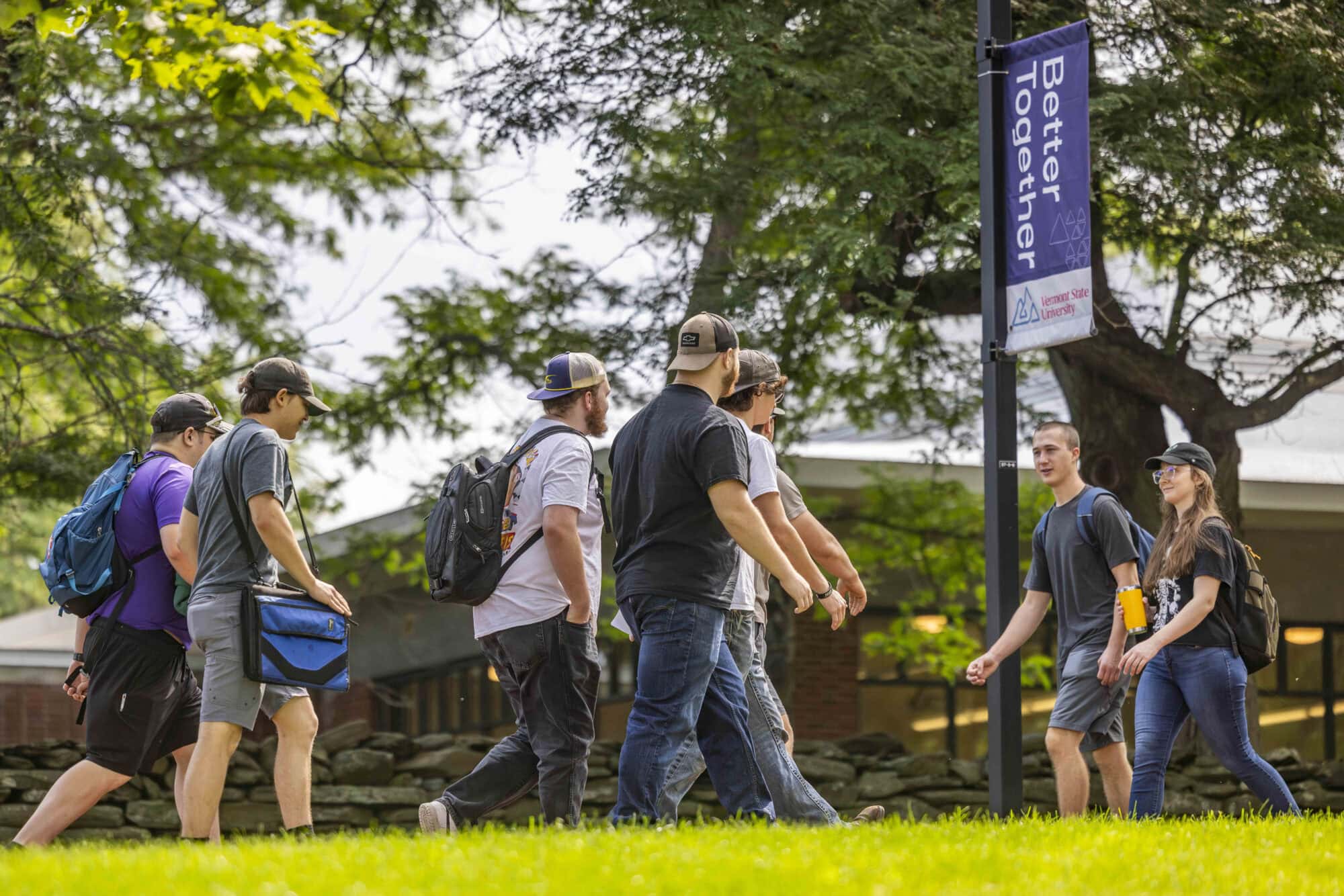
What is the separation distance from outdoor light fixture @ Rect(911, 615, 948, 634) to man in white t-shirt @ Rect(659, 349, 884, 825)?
11306 mm

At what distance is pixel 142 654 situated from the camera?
7.14m

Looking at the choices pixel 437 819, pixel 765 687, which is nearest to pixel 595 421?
pixel 765 687

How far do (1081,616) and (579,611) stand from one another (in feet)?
9.73

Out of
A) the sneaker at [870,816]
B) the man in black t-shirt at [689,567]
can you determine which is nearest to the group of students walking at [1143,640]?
the sneaker at [870,816]

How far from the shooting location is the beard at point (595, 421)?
6883 millimetres

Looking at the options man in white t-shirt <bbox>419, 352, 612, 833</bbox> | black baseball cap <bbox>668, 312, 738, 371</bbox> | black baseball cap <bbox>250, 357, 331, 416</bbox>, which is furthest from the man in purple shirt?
black baseball cap <bbox>668, 312, 738, 371</bbox>

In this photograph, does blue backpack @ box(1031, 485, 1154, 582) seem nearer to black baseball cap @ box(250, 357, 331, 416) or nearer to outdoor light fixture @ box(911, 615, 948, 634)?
black baseball cap @ box(250, 357, 331, 416)

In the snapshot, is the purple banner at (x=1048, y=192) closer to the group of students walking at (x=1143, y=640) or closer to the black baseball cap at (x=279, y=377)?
the group of students walking at (x=1143, y=640)

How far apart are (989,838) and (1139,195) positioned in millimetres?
7950

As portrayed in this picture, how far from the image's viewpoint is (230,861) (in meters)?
4.87

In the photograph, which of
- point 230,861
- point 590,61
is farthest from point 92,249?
point 230,861

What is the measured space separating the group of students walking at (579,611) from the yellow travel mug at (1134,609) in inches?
5.1

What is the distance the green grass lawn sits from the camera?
450 cm

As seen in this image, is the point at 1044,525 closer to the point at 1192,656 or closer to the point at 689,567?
the point at 1192,656
